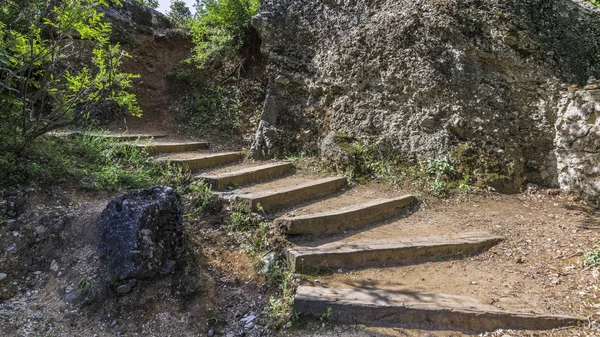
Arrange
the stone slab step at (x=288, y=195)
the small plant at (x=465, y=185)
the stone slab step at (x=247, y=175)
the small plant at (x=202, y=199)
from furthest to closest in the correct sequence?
the small plant at (x=465, y=185) < the stone slab step at (x=247, y=175) < the small plant at (x=202, y=199) < the stone slab step at (x=288, y=195)

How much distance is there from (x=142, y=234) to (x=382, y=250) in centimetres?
214

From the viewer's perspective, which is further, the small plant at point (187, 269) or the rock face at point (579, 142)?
the rock face at point (579, 142)

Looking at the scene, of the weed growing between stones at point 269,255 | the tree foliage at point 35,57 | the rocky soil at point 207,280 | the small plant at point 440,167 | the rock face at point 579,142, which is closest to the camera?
the rocky soil at point 207,280

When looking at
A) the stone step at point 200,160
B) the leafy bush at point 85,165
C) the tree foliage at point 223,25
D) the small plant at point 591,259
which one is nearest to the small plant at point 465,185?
the small plant at point 591,259

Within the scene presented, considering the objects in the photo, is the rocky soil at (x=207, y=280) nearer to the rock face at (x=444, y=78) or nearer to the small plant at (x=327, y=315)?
the small plant at (x=327, y=315)

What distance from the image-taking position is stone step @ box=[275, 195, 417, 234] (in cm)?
323

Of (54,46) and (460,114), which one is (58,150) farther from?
(460,114)

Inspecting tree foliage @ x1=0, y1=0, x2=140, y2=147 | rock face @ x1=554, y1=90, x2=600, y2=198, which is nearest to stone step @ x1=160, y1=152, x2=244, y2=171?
tree foliage @ x1=0, y1=0, x2=140, y2=147

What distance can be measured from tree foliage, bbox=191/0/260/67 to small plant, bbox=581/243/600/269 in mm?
6588

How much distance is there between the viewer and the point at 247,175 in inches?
171

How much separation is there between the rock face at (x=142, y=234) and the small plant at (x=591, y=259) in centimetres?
362

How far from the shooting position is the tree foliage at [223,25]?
671 centimetres

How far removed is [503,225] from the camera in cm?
367

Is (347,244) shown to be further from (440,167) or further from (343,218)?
(440,167)
